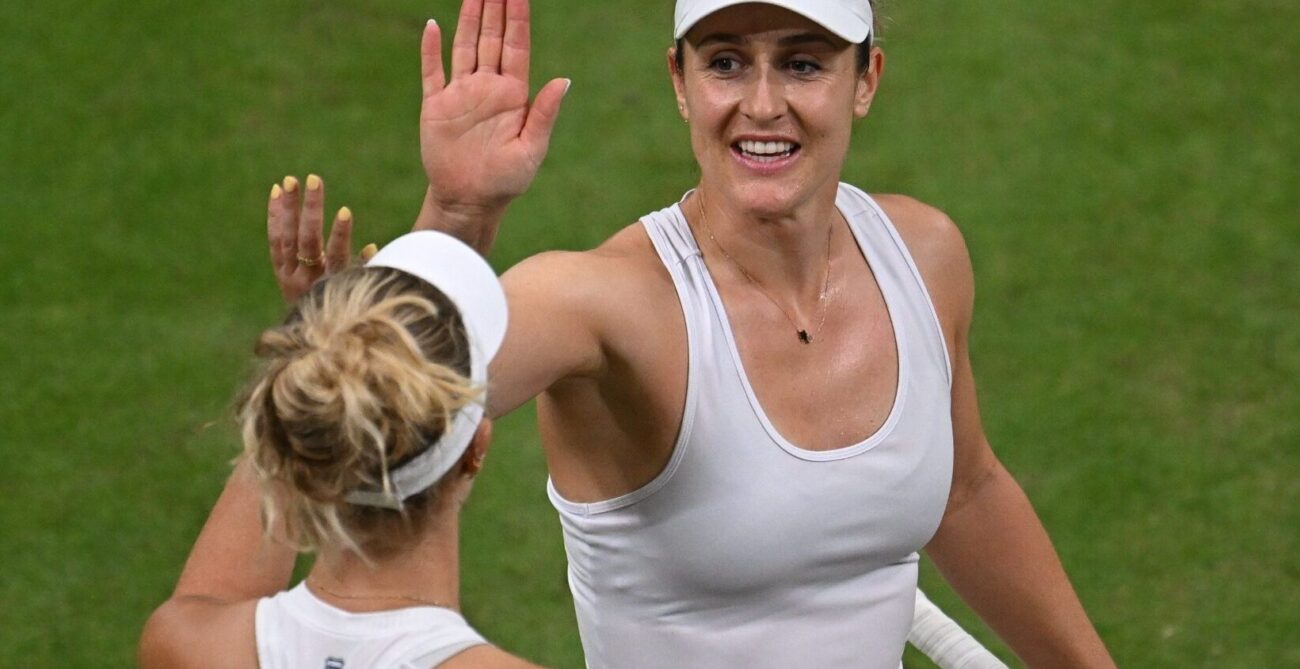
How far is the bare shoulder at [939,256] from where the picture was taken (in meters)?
2.76

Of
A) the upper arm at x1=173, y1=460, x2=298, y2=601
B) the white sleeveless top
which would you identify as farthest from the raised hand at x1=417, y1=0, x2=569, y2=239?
the white sleeveless top

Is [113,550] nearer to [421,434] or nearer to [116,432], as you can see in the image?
[116,432]

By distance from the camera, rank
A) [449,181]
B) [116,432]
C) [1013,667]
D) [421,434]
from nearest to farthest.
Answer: [421,434], [449,181], [1013,667], [116,432]

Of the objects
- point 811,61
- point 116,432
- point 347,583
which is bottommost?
point 116,432

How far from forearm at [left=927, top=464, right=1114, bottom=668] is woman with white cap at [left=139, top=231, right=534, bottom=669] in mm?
1067

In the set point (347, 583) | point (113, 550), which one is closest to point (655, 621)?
point (347, 583)

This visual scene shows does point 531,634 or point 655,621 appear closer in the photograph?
point 655,621

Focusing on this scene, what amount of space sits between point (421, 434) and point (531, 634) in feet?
8.29

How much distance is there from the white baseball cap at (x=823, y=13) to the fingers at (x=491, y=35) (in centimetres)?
25

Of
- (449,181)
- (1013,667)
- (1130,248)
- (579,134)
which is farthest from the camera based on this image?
(579,134)

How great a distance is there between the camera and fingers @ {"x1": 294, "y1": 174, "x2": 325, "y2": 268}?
244 cm

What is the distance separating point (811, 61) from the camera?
8.49 feet

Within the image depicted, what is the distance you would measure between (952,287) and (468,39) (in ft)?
2.63

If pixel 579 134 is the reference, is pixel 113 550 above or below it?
below
